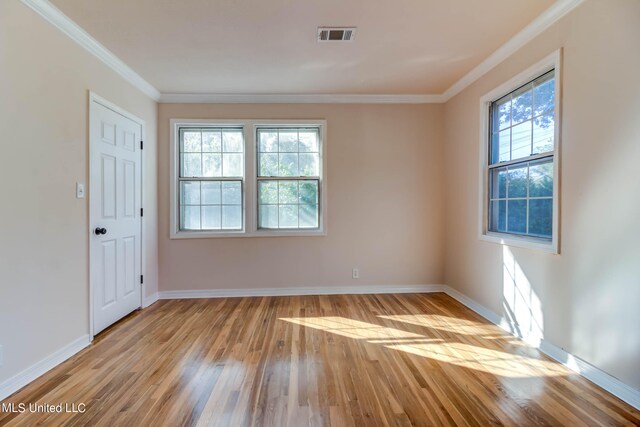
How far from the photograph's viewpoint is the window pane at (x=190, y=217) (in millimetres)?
3873

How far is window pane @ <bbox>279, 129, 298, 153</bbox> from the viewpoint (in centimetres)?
394

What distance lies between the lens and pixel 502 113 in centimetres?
295

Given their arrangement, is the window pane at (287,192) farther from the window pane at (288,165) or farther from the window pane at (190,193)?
the window pane at (190,193)

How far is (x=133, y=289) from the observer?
10.7ft

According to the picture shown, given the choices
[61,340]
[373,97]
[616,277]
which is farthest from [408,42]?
[61,340]

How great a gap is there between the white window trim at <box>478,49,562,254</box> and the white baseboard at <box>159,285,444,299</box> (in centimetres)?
121

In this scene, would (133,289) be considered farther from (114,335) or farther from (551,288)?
(551,288)

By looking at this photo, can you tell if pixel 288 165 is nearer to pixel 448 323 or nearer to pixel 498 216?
pixel 498 216

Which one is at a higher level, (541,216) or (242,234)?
(541,216)

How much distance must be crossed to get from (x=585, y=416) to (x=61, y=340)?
3.54 m

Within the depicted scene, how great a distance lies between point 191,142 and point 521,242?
3.93m

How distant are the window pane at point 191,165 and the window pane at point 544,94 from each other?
147 inches

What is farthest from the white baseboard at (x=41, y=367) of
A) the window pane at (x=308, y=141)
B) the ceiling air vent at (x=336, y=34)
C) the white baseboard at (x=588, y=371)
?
the white baseboard at (x=588, y=371)

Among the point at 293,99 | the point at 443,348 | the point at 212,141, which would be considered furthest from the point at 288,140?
the point at 443,348
